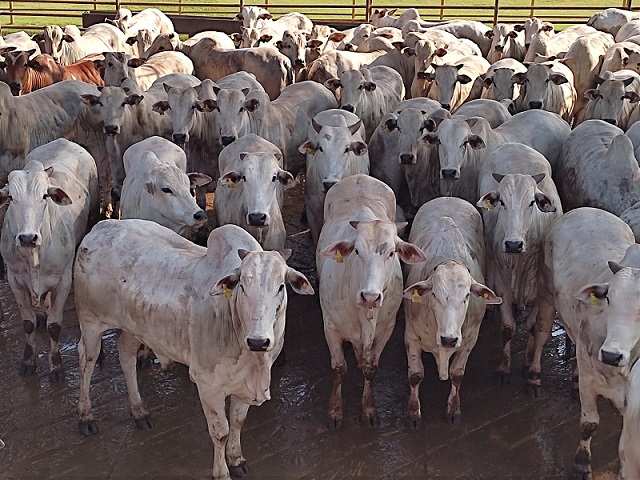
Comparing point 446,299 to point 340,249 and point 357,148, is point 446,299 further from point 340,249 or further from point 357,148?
point 357,148

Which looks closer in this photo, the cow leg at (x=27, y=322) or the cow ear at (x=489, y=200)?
the cow leg at (x=27, y=322)

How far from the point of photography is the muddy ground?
214 inches

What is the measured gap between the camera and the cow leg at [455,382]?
5945mm

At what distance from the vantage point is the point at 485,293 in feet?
18.2

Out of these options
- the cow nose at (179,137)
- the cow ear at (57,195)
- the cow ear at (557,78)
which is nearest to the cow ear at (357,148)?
the cow nose at (179,137)

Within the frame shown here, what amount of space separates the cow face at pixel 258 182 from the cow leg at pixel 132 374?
139 centimetres

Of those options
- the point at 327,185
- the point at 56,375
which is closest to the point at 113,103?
the point at 327,185

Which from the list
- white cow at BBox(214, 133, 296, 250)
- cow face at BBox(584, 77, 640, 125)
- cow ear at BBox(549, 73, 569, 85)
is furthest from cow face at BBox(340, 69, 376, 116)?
white cow at BBox(214, 133, 296, 250)

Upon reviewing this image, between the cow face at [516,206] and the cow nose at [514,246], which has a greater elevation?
the cow face at [516,206]

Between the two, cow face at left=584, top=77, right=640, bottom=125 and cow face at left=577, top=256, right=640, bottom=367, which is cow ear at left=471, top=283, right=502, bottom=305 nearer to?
cow face at left=577, top=256, right=640, bottom=367

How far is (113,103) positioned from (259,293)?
5122 mm

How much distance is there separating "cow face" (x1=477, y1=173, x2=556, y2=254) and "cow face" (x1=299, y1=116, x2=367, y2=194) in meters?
1.57

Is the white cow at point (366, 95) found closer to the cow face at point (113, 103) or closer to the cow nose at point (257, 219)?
the cow face at point (113, 103)

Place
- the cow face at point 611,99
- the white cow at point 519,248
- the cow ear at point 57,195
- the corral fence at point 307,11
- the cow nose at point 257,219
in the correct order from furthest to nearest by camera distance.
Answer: the corral fence at point 307,11, the cow face at point 611,99, the cow nose at point 257,219, the white cow at point 519,248, the cow ear at point 57,195
